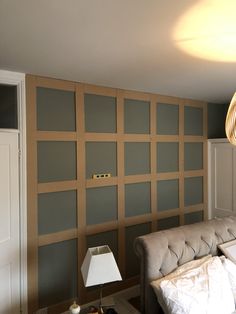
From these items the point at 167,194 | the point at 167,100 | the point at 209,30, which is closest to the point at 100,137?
the point at 167,100

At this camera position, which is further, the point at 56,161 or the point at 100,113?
the point at 100,113

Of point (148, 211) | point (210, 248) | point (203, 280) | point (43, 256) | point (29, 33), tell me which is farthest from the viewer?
point (148, 211)

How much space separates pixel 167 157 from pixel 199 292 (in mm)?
1911

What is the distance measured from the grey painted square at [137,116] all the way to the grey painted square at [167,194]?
748 mm

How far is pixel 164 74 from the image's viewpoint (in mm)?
2521

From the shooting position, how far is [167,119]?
355cm

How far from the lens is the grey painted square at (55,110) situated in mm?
2584

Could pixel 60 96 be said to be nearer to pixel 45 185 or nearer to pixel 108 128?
pixel 108 128

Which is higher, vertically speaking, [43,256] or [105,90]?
[105,90]

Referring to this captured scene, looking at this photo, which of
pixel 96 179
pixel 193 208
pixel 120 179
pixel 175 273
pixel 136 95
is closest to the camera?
pixel 175 273

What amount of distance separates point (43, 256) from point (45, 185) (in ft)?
2.27

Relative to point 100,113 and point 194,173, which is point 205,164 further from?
point 100,113

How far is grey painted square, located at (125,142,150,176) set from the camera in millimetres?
3201

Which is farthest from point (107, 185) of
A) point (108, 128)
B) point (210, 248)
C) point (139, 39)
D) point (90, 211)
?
point (139, 39)
